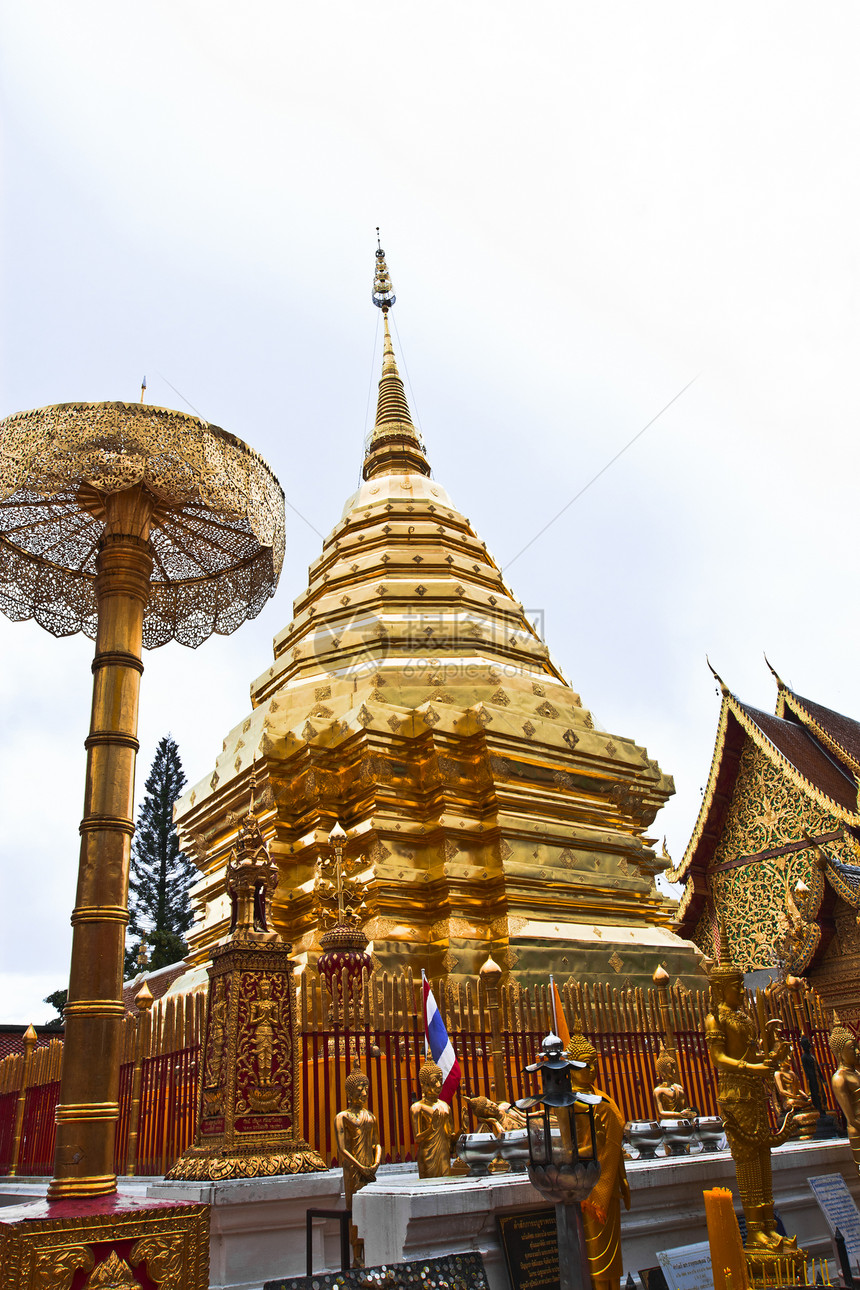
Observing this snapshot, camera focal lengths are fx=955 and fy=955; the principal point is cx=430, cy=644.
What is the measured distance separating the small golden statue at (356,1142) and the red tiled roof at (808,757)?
499 inches

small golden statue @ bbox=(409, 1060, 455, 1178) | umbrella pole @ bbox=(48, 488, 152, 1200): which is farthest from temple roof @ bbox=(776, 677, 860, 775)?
umbrella pole @ bbox=(48, 488, 152, 1200)

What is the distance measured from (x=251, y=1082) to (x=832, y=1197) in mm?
3652

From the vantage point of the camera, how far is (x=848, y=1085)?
695 centimetres

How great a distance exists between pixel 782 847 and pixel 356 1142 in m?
13.2

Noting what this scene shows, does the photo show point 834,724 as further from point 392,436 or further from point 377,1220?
point 377,1220

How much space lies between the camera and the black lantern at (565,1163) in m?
3.33

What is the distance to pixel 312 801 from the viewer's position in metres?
10.9

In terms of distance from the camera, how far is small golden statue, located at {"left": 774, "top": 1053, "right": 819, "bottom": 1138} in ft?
25.1

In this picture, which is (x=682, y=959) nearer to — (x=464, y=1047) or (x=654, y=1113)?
(x=654, y=1113)

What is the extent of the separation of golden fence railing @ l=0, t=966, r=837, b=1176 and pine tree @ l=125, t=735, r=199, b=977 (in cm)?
1969

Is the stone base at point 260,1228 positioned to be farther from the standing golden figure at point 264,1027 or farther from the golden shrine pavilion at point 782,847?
the golden shrine pavilion at point 782,847

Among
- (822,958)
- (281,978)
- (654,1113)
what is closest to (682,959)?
(654,1113)

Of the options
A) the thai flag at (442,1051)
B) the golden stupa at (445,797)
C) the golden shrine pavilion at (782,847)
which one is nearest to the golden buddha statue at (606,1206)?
the thai flag at (442,1051)

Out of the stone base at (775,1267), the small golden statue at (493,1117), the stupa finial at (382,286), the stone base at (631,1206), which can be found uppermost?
the stupa finial at (382,286)
